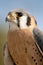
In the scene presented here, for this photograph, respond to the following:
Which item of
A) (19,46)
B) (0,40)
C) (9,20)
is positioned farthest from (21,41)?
(0,40)

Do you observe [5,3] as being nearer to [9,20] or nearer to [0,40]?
[0,40]

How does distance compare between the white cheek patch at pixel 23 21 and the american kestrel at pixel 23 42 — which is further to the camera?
the white cheek patch at pixel 23 21

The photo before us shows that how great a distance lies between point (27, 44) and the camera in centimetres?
54

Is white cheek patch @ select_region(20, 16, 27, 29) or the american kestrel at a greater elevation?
white cheek patch @ select_region(20, 16, 27, 29)

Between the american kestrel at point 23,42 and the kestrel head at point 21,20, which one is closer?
the american kestrel at point 23,42

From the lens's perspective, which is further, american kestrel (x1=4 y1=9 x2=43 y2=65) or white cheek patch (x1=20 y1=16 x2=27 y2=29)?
white cheek patch (x1=20 y1=16 x2=27 y2=29)

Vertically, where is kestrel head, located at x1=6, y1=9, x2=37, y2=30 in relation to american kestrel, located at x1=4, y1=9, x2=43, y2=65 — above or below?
above

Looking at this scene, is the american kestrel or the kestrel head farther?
the kestrel head

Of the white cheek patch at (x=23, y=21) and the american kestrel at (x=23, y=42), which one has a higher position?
the white cheek patch at (x=23, y=21)

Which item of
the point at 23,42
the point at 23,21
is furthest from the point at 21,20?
the point at 23,42

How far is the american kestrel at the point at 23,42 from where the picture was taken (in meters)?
0.52

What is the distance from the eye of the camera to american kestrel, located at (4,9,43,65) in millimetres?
518

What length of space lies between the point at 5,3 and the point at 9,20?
0.39 m

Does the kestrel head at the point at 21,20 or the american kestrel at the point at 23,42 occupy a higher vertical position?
the kestrel head at the point at 21,20
